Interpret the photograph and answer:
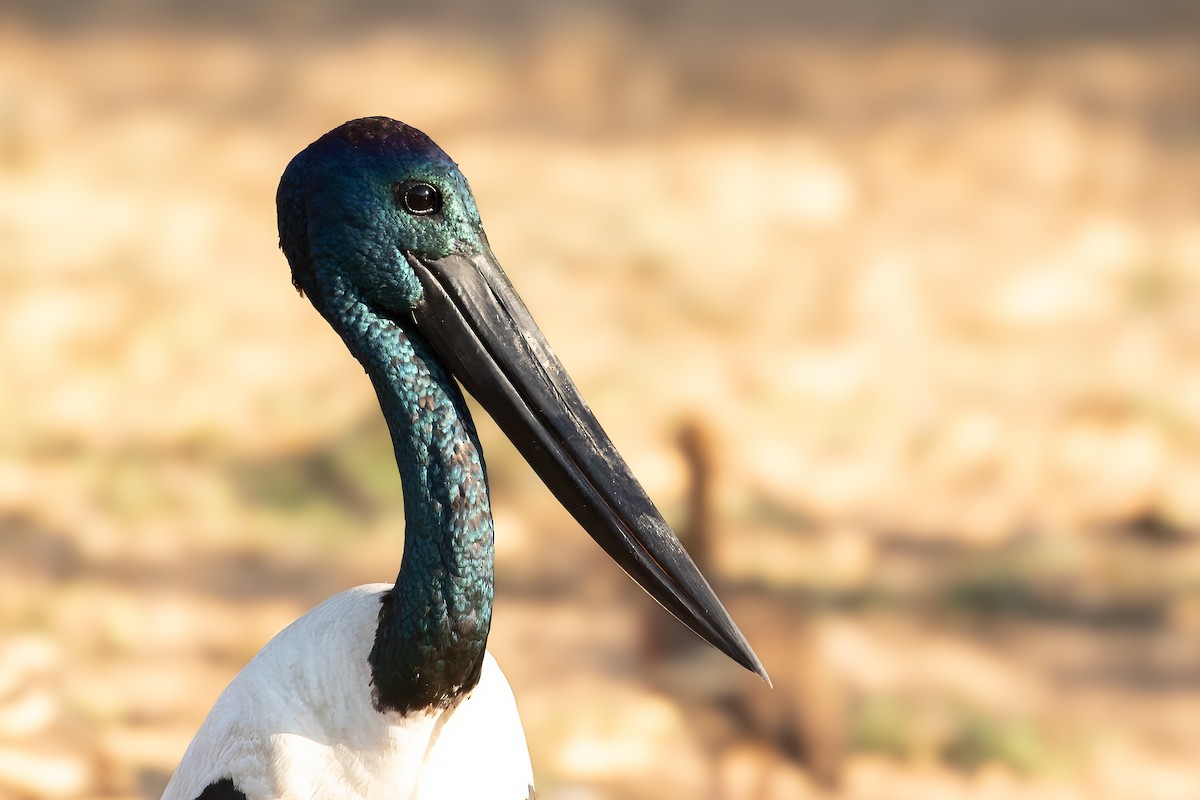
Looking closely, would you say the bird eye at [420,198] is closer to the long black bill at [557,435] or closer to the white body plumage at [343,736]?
the long black bill at [557,435]

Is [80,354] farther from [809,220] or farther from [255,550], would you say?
[809,220]

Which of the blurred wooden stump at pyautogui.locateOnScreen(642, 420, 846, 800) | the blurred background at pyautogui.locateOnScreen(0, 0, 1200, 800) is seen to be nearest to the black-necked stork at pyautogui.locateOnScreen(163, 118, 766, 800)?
the blurred background at pyautogui.locateOnScreen(0, 0, 1200, 800)

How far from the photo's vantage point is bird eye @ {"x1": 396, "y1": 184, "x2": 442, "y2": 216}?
7.37 ft

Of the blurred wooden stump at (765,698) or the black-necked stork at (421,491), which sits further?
the blurred wooden stump at (765,698)

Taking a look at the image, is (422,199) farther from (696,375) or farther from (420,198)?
(696,375)

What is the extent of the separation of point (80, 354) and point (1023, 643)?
3718 millimetres

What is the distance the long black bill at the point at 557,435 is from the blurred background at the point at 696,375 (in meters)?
2.23

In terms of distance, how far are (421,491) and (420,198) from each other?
42 centimetres

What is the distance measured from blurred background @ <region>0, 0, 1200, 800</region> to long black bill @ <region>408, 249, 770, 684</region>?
2.23 m

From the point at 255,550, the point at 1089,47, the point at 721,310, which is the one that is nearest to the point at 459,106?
the point at 721,310

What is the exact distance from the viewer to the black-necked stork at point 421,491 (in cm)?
224

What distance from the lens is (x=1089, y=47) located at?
7297 millimetres

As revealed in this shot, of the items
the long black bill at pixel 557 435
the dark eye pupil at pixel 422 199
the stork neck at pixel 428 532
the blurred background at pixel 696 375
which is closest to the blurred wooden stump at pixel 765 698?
the blurred background at pixel 696 375

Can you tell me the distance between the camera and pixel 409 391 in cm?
227
